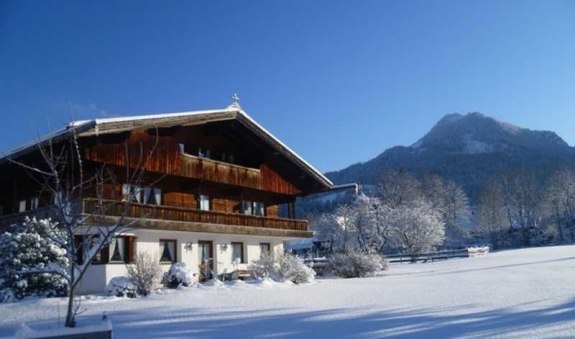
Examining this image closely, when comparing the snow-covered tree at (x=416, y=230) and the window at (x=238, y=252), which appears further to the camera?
the snow-covered tree at (x=416, y=230)

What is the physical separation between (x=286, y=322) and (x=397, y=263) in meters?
36.4

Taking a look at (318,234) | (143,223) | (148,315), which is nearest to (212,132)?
(143,223)

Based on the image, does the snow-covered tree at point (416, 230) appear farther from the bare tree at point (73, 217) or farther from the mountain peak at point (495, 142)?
the mountain peak at point (495, 142)

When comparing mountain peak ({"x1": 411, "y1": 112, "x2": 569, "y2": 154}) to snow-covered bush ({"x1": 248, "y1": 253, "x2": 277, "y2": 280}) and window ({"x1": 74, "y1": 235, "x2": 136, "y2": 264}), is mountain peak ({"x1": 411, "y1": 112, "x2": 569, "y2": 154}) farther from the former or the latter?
window ({"x1": 74, "y1": 235, "x2": 136, "y2": 264})

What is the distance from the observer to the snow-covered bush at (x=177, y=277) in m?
19.1

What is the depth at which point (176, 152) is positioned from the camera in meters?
23.9

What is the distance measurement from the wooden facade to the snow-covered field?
4.62 meters

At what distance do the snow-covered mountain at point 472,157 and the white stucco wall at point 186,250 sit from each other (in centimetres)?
9879

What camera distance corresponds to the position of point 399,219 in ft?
182

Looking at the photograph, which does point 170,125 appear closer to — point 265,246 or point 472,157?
point 265,246

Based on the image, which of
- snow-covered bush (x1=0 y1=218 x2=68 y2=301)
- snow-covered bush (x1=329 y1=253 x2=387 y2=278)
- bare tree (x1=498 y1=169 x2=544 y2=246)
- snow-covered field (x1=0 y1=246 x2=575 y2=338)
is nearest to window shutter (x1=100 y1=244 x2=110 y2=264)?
snow-covered bush (x1=0 y1=218 x2=68 y2=301)

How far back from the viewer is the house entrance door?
83.0 feet

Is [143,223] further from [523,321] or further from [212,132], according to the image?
[523,321]

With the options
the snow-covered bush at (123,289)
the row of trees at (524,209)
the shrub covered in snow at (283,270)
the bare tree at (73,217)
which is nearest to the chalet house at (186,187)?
the bare tree at (73,217)
